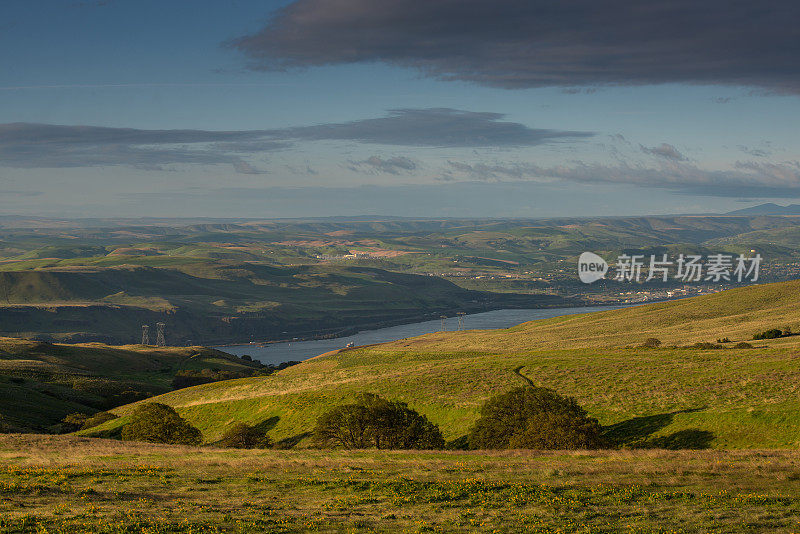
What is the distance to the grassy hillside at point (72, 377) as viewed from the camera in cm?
8569

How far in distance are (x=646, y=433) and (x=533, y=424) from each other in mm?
10049

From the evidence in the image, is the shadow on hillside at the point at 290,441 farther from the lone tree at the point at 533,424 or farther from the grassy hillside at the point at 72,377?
the grassy hillside at the point at 72,377

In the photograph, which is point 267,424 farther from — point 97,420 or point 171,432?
point 97,420

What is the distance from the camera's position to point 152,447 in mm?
47344

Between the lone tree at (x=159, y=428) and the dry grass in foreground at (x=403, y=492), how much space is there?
16615mm

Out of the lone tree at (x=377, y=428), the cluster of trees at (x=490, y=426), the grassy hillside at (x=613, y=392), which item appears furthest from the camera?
the lone tree at (x=377, y=428)

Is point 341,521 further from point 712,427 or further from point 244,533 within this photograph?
point 712,427

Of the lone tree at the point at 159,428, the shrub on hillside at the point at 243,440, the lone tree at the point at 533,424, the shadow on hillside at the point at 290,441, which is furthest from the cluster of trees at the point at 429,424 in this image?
the lone tree at the point at 159,428

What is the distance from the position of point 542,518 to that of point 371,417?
2560cm

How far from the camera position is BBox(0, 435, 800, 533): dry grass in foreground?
1000 inches

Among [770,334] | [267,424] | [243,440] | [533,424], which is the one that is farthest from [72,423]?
[770,334]

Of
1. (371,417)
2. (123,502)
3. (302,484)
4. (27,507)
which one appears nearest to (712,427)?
(371,417)

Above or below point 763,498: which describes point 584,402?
below

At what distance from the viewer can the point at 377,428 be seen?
50688 mm
